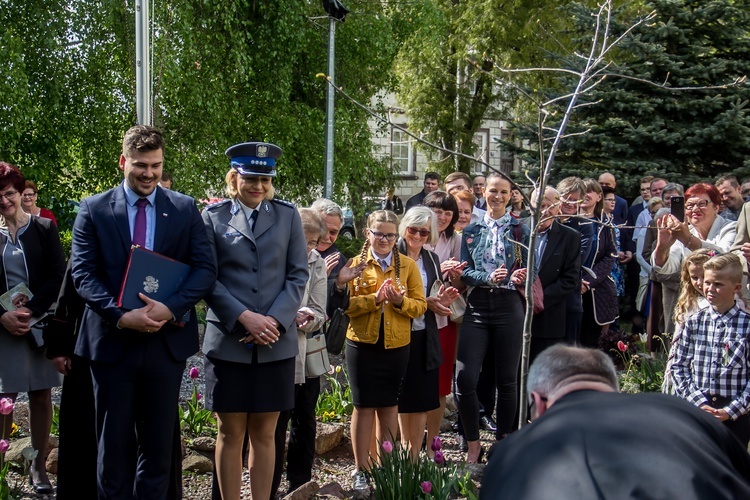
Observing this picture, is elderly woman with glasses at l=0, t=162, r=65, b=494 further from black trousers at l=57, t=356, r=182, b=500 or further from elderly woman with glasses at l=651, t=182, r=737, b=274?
elderly woman with glasses at l=651, t=182, r=737, b=274

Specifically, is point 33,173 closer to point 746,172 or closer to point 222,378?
point 222,378

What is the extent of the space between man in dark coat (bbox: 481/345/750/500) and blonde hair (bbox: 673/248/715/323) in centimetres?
352

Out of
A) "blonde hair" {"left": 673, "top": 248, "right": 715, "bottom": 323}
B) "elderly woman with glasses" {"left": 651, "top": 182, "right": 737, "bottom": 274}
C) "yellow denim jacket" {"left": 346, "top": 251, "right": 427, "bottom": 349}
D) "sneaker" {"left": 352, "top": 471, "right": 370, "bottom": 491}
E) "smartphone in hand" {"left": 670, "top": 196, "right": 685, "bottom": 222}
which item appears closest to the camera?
"sneaker" {"left": 352, "top": 471, "right": 370, "bottom": 491}

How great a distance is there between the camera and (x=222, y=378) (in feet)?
16.6

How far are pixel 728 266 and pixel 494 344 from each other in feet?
6.34

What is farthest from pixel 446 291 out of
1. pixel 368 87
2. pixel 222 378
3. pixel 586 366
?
pixel 368 87

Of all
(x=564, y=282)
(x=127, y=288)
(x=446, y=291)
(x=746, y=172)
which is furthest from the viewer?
(x=746, y=172)

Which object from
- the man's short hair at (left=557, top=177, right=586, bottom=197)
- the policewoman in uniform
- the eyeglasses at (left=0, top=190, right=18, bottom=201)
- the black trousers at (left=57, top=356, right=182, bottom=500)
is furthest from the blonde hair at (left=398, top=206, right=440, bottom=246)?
the eyeglasses at (left=0, top=190, right=18, bottom=201)

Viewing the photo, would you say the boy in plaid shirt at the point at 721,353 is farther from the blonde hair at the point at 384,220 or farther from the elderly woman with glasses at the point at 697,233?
the blonde hair at the point at 384,220

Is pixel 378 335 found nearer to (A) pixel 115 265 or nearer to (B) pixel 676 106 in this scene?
(A) pixel 115 265

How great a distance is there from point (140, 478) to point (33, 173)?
927cm

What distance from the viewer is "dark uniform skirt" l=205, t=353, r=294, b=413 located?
5051 millimetres

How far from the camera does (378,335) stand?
20.2 ft

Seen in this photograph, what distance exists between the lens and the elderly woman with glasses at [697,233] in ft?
25.1
